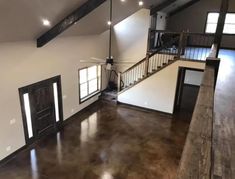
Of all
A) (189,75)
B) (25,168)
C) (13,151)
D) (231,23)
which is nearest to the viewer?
(25,168)

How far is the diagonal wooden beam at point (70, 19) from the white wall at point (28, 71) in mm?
370

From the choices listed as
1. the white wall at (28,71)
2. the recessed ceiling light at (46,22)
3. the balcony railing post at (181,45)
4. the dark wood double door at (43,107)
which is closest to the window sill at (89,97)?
the white wall at (28,71)

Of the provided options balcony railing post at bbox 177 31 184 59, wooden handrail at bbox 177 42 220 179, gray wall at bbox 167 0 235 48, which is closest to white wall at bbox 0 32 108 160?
balcony railing post at bbox 177 31 184 59

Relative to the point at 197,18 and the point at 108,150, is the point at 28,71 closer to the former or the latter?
the point at 108,150

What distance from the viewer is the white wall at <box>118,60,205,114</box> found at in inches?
320

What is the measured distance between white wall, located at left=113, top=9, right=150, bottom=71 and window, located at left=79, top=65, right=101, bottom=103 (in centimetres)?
143

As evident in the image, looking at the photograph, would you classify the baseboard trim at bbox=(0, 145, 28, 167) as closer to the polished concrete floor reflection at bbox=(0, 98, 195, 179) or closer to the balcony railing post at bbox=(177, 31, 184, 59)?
the polished concrete floor reflection at bbox=(0, 98, 195, 179)

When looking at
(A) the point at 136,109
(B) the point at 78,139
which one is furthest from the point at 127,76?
(B) the point at 78,139

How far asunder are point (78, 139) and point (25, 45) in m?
3.42

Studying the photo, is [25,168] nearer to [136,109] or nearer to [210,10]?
[136,109]

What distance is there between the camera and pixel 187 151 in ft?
3.12

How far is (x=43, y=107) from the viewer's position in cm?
674

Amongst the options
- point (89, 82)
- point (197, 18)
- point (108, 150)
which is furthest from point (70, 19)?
point (197, 18)

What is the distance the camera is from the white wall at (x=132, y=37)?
9133mm
